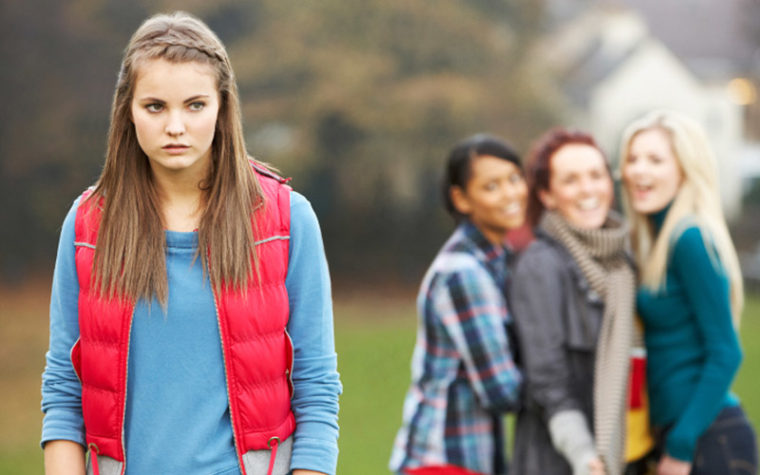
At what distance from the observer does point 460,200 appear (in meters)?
3.12

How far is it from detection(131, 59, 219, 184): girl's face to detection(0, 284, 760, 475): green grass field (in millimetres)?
4746

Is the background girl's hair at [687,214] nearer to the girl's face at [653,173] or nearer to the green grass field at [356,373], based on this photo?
the girl's face at [653,173]

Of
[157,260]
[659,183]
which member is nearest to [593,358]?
[659,183]

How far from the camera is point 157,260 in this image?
1693 mm

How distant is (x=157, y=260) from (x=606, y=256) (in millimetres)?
1674

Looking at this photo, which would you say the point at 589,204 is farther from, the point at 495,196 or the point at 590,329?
the point at 590,329

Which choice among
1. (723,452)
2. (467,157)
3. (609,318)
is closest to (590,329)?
(609,318)

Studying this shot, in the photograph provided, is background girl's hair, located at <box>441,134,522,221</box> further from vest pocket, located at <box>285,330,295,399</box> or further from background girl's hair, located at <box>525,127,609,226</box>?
vest pocket, located at <box>285,330,295,399</box>

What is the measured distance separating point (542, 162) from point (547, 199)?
13 cm

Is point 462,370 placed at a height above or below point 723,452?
above

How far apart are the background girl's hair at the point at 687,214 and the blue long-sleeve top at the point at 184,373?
150 centimetres

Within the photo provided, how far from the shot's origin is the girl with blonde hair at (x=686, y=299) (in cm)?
274

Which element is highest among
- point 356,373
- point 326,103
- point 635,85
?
point 635,85

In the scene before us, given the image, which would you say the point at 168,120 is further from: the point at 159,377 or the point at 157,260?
the point at 159,377
